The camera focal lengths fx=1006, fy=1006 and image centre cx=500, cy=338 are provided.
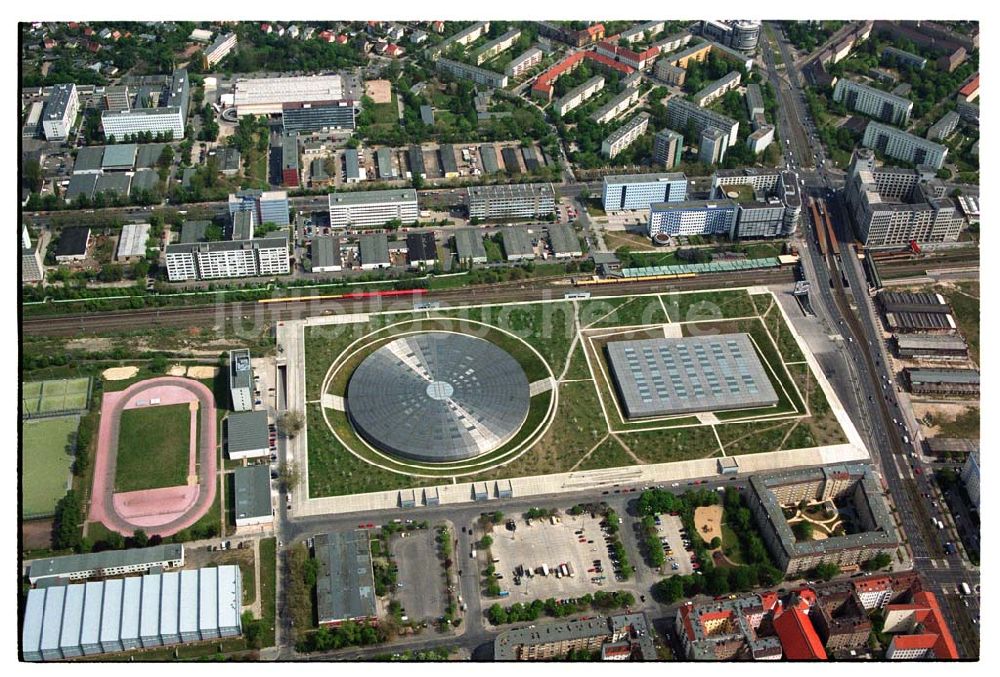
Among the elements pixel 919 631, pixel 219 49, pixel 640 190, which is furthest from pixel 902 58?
pixel 919 631

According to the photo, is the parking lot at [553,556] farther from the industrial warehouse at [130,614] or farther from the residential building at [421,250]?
the residential building at [421,250]

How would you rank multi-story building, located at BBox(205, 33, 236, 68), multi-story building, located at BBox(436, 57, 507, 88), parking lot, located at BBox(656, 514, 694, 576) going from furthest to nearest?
multi-story building, located at BBox(205, 33, 236, 68), multi-story building, located at BBox(436, 57, 507, 88), parking lot, located at BBox(656, 514, 694, 576)

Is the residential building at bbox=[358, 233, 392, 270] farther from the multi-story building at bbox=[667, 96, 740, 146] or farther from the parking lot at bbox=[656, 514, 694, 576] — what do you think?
the multi-story building at bbox=[667, 96, 740, 146]

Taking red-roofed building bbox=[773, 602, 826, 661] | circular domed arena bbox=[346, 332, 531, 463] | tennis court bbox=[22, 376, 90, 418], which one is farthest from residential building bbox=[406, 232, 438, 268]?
red-roofed building bbox=[773, 602, 826, 661]

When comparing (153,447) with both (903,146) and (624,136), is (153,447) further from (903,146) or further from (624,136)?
(903,146)

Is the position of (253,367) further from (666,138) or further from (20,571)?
(666,138)

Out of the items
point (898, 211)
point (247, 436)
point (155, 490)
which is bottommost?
point (155, 490)
